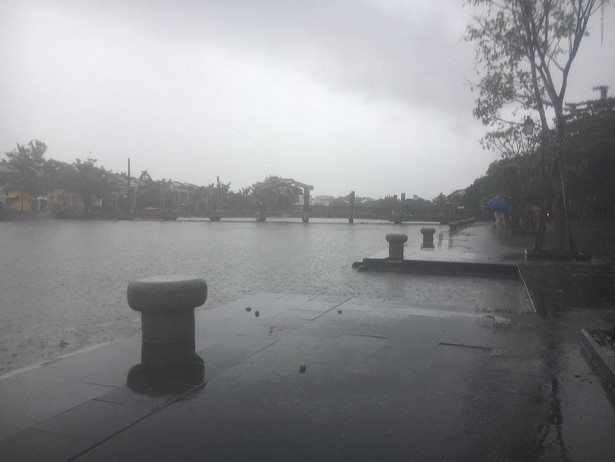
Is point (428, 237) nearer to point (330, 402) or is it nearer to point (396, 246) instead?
point (396, 246)

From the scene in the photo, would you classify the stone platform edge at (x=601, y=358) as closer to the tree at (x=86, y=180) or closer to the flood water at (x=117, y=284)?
the flood water at (x=117, y=284)

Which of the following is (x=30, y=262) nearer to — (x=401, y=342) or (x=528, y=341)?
(x=401, y=342)

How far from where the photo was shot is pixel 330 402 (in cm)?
355

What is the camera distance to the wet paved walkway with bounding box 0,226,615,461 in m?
2.87

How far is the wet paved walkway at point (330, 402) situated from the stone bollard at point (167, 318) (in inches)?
6.7

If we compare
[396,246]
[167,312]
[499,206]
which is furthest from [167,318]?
[499,206]

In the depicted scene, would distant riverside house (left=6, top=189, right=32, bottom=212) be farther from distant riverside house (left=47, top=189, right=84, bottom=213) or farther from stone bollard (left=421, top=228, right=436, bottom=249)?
stone bollard (left=421, top=228, right=436, bottom=249)

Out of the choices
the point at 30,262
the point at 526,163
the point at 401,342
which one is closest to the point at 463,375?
the point at 401,342

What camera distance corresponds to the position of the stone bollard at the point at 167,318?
4.52 m

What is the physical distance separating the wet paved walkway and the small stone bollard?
179 mm

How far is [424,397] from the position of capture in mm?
3637

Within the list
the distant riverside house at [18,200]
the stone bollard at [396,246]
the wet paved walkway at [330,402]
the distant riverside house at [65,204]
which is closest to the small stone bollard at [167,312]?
the wet paved walkway at [330,402]

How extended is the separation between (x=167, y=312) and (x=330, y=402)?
207 centimetres

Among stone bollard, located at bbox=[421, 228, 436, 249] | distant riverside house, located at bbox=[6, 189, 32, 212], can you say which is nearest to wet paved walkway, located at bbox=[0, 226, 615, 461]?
stone bollard, located at bbox=[421, 228, 436, 249]
